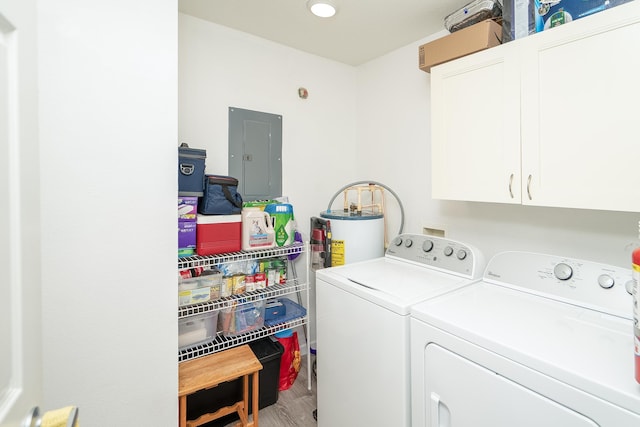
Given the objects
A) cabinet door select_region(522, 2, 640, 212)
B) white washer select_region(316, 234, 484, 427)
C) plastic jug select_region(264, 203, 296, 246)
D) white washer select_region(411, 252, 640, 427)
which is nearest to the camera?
white washer select_region(411, 252, 640, 427)

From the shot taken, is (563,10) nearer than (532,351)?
No

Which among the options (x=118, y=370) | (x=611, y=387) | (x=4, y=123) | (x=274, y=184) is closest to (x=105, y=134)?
(x=4, y=123)

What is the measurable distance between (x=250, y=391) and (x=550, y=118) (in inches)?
82.7

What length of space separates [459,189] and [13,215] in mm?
1688

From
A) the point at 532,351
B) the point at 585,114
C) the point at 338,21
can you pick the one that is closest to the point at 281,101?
the point at 338,21

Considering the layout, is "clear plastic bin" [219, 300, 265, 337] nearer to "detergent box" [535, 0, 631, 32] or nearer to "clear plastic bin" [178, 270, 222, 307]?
"clear plastic bin" [178, 270, 222, 307]

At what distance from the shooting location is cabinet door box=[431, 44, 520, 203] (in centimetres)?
140

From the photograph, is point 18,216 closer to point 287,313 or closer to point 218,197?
point 218,197

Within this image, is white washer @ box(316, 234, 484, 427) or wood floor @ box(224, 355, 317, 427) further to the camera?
wood floor @ box(224, 355, 317, 427)

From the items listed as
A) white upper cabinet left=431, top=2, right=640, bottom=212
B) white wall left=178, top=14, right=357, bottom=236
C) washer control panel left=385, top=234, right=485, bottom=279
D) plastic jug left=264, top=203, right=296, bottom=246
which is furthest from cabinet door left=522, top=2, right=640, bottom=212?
white wall left=178, top=14, right=357, bottom=236

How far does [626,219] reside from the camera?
1.38 meters

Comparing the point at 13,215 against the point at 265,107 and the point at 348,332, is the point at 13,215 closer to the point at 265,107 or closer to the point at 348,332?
the point at 348,332

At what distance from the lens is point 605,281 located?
1149mm

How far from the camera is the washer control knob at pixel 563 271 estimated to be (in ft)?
4.08
